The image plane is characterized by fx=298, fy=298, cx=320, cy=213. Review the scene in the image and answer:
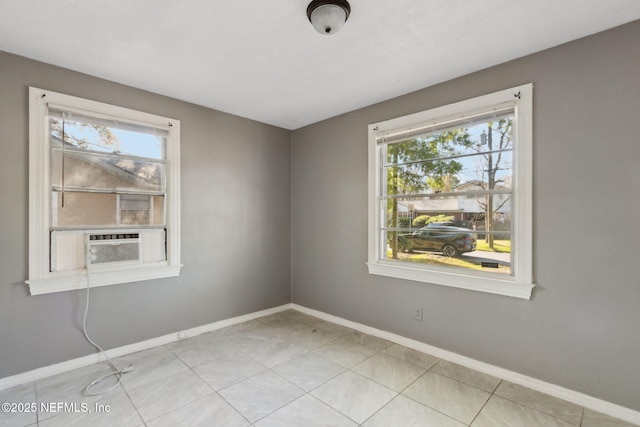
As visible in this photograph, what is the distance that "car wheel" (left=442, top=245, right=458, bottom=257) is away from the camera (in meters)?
2.77

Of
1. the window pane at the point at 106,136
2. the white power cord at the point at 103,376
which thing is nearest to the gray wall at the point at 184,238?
the white power cord at the point at 103,376

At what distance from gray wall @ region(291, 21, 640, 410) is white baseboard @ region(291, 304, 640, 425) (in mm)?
44

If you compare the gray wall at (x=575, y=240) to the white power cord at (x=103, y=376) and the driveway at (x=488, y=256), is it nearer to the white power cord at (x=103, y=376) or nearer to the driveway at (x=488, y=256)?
the driveway at (x=488, y=256)

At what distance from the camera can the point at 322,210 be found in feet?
12.6

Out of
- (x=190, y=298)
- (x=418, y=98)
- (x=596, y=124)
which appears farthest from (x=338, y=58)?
(x=190, y=298)

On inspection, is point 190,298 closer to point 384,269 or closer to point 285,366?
point 285,366

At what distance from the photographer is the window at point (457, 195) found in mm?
2352

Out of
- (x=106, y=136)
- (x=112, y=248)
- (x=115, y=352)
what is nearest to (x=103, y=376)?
(x=115, y=352)

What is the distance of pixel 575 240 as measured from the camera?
2111 millimetres

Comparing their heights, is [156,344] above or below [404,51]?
below

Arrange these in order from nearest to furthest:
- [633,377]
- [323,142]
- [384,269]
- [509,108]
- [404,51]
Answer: [633,377], [404,51], [509,108], [384,269], [323,142]

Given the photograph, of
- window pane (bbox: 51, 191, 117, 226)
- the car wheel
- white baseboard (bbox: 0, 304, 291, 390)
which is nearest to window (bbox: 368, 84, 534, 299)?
the car wheel

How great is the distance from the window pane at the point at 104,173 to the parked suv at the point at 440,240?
265 centimetres

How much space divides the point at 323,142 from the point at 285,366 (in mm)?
2589
